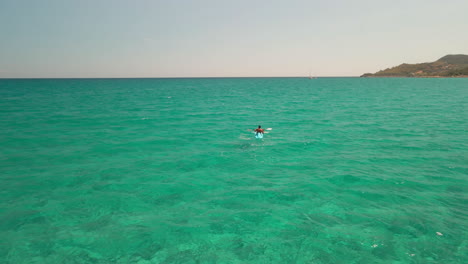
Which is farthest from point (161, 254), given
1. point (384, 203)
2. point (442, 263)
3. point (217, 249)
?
point (384, 203)

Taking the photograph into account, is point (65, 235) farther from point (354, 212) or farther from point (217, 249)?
point (354, 212)

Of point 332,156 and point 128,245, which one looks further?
point 332,156

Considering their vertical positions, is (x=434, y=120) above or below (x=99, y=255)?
above

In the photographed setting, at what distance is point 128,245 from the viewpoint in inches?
409

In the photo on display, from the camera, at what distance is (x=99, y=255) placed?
9.76m

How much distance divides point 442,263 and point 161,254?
36.0ft

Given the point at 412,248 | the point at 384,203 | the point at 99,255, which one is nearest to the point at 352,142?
the point at 384,203

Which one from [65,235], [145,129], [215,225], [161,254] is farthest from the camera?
[145,129]

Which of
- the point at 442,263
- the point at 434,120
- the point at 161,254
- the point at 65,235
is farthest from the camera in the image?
the point at 434,120

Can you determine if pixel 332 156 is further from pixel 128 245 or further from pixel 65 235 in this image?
pixel 65 235

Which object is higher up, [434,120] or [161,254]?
[434,120]

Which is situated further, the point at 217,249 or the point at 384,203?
the point at 384,203

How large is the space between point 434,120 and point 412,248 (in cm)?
3653

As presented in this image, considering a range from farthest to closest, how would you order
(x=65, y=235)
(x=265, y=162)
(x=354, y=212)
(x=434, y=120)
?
(x=434, y=120) → (x=265, y=162) → (x=354, y=212) → (x=65, y=235)
